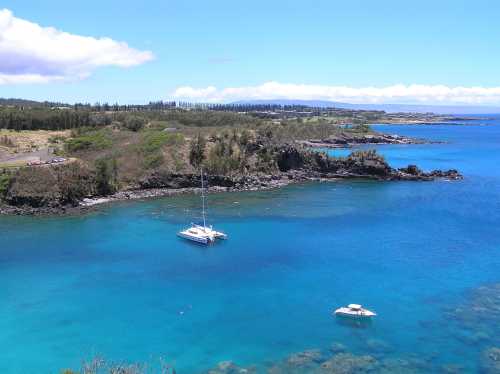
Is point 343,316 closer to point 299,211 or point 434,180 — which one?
point 299,211

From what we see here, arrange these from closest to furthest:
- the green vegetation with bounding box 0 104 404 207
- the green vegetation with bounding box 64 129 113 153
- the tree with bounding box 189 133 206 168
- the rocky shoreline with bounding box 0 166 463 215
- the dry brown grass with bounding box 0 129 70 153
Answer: the rocky shoreline with bounding box 0 166 463 215 → the green vegetation with bounding box 0 104 404 207 → the tree with bounding box 189 133 206 168 → the dry brown grass with bounding box 0 129 70 153 → the green vegetation with bounding box 64 129 113 153

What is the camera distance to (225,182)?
91.9 metres

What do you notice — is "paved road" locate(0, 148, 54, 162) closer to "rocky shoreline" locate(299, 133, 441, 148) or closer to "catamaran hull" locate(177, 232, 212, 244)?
"catamaran hull" locate(177, 232, 212, 244)

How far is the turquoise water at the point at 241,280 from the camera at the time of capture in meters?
34.8

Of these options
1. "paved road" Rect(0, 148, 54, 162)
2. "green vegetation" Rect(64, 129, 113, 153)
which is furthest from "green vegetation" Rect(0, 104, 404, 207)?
"paved road" Rect(0, 148, 54, 162)

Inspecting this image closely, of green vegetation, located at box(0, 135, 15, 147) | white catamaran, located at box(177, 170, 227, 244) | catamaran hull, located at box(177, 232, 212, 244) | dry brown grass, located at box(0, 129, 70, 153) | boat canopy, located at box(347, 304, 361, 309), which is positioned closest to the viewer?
boat canopy, located at box(347, 304, 361, 309)

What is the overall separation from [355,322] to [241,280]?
12723 mm

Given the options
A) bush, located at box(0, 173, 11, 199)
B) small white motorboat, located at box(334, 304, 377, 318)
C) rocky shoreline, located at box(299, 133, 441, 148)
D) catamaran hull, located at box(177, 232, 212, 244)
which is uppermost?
rocky shoreline, located at box(299, 133, 441, 148)

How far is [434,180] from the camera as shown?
3996 inches

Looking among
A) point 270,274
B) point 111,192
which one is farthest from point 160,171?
point 270,274

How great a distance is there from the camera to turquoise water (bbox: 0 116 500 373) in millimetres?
34812

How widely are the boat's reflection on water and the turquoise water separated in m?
0.40

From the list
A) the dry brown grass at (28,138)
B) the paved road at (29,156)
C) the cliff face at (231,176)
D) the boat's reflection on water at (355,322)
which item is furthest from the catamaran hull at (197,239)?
the dry brown grass at (28,138)

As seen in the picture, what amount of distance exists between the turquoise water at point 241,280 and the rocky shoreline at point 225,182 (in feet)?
13.9
